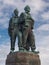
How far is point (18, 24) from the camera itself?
24578mm

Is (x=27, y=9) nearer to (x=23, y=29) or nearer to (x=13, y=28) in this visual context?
(x=23, y=29)

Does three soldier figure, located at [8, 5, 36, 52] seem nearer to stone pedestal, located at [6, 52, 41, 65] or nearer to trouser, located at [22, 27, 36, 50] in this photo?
trouser, located at [22, 27, 36, 50]

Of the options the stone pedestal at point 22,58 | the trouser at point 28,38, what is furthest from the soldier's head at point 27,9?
the stone pedestal at point 22,58

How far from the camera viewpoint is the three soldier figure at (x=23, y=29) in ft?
79.6

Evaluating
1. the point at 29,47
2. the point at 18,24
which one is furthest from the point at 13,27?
the point at 29,47

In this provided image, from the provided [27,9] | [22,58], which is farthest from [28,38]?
[27,9]

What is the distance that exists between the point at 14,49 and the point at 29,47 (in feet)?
3.84

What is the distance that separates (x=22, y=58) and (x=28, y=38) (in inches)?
77.4

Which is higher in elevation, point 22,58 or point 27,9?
point 27,9

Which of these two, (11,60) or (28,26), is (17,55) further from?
(28,26)

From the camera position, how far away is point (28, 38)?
24719 mm

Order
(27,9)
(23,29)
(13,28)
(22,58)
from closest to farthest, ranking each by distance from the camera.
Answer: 1. (22,58)
2. (23,29)
3. (27,9)
4. (13,28)

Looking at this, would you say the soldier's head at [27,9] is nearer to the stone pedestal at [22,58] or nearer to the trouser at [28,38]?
the trouser at [28,38]

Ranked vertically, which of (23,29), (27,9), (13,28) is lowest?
(23,29)
